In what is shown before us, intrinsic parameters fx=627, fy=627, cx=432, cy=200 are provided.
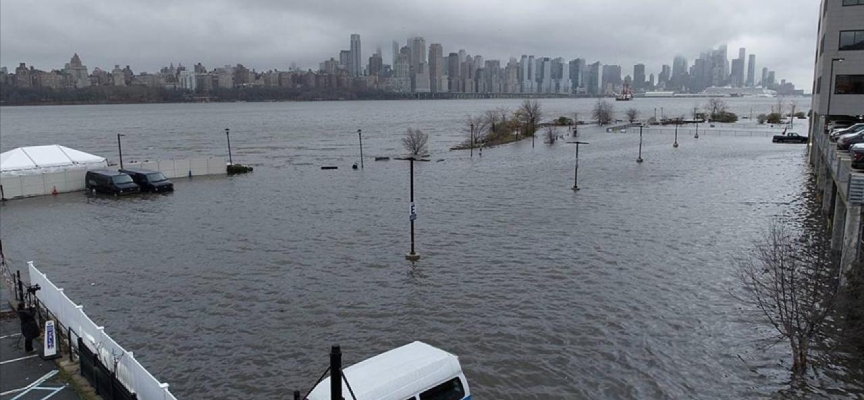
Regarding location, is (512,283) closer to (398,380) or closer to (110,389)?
(398,380)

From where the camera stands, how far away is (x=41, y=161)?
4866 centimetres

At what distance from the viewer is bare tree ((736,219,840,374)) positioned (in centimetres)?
1639

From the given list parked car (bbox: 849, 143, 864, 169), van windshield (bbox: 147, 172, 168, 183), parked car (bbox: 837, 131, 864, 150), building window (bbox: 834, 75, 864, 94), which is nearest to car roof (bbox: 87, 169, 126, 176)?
van windshield (bbox: 147, 172, 168, 183)

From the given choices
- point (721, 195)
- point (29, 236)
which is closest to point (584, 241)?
point (721, 195)

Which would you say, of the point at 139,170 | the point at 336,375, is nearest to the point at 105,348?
the point at 336,375

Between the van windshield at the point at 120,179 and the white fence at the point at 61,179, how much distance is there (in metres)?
4.30

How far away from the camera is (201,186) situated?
174 feet

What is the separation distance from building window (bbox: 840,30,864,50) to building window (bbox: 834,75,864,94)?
2.25m

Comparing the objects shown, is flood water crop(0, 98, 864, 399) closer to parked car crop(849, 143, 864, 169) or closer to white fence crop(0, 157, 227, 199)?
white fence crop(0, 157, 227, 199)

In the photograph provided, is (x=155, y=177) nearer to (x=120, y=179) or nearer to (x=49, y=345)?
(x=120, y=179)

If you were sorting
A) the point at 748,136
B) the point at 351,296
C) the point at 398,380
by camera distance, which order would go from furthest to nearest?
the point at 748,136
the point at 351,296
the point at 398,380

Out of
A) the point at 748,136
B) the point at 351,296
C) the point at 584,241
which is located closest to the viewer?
the point at 351,296

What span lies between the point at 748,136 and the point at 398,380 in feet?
383

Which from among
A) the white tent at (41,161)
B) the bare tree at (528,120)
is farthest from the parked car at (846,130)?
the bare tree at (528,120)
